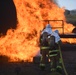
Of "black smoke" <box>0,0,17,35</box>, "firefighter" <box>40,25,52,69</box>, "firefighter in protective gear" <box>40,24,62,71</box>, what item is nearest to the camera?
"firefighter in protective gear" <box>40,24,62,71</box>

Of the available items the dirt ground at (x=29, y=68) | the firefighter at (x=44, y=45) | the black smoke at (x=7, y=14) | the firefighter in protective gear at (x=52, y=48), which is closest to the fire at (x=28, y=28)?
the black smoke at (x=7, y=14)

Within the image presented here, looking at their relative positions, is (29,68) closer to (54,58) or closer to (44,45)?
(44,45)

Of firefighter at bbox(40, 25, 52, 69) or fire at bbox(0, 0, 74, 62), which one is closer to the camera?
firefighter at bbox(40, 25, 52, 69)

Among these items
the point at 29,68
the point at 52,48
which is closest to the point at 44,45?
the point at 52,48

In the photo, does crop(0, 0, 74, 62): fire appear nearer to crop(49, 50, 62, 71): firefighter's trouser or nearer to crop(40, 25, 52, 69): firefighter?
crop(40, 25, 52, 69): firefighter

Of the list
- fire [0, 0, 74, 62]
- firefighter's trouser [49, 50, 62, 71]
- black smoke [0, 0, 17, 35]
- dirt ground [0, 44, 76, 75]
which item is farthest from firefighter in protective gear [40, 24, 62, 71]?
black smoke [0, 0, 17, 35]

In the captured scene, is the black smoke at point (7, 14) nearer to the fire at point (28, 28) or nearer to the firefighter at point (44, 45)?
the fire at point (28, 28)

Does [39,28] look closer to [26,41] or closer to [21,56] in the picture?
[26,41]

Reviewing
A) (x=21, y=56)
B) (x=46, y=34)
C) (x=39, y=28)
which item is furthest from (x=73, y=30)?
(x=46, y=34)

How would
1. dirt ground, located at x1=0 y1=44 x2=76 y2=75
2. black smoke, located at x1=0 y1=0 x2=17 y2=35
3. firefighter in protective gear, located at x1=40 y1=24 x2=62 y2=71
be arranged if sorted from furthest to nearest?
black smoke, located at x1=0 y1=0 x2=17 y2=35 < dirt ground, located at x1=0 y1=44 x2=76 y2=75 < firefighter in protective gear, located at x1=40 y1=24 x2=62 y2=71

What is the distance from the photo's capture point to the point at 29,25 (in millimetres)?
25250

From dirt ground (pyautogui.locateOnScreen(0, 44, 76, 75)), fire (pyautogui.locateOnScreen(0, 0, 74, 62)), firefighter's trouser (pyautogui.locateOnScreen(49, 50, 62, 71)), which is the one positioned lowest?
dirt ground (pyautogui.locateOnScreen(0, 44, 76, 75))

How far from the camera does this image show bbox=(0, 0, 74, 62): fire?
72.0 ft

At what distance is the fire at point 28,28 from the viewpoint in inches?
864
